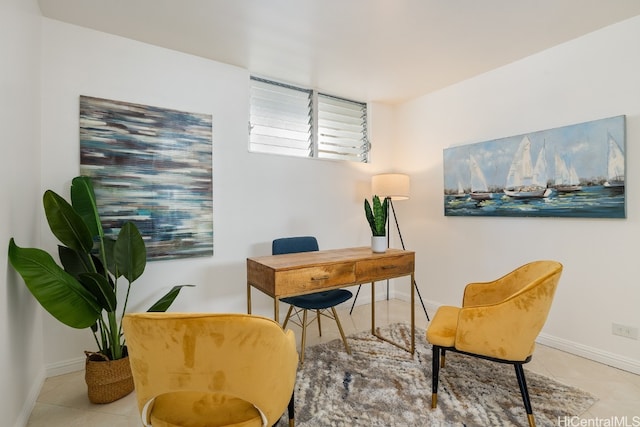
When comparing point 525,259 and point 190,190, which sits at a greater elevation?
point 190,190

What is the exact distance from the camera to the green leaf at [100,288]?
1768 mm

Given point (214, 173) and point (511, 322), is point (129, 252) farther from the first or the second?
point (511, 322)

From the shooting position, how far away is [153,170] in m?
2.52

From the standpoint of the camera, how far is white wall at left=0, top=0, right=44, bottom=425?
149cm

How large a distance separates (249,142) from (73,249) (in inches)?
68.3

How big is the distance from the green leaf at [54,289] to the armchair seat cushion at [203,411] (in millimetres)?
918

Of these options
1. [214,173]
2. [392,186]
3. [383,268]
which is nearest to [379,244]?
[383,268]

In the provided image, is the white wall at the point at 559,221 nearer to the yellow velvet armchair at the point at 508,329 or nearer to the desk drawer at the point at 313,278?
the yellow velvet armchair at the point at 508,329

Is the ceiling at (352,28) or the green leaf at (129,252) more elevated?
the ceiling at (352,28)

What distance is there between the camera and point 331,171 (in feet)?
11.8

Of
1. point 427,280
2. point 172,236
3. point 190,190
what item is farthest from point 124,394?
point 427,280

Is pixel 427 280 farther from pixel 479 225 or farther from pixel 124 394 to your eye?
pixel 124 394

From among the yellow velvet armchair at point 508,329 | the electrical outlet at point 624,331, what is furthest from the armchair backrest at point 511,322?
the electrical outlet at point 624,331

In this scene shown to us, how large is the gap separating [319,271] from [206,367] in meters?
1.12
